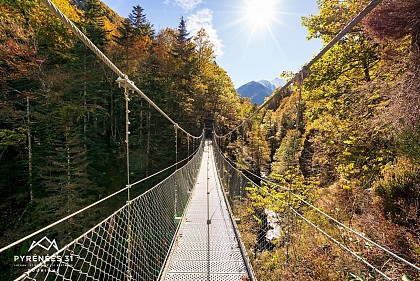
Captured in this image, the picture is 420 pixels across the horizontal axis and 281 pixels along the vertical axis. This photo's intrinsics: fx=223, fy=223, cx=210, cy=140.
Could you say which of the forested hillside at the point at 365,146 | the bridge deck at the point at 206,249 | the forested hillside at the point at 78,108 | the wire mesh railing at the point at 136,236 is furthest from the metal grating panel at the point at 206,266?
the forested hillside at the point at 78,108

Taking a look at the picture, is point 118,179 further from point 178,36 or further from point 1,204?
point 178,36

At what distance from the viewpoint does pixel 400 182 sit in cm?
186

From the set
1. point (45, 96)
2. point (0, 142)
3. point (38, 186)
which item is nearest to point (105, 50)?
point (45, 96)

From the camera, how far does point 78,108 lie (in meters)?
7.02

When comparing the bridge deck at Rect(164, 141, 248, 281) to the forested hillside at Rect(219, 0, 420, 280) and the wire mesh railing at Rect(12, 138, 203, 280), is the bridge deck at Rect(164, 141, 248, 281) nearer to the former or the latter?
the wire mesh railing at Rect(12, 138, 203, 280)

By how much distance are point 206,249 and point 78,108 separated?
688 cm

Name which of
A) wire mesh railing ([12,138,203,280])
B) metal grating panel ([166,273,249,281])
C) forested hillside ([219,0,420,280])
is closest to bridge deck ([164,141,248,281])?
metal grating panel ([166,273,249,281])

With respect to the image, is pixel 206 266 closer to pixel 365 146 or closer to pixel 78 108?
pixel 365 146

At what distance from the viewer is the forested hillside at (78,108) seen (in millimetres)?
6094

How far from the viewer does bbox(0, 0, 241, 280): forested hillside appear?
6094 millimetres

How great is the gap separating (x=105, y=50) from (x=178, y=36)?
4.07 metres

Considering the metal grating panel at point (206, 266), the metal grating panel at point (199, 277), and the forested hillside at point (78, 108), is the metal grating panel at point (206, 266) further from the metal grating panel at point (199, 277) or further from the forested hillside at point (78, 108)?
the forested hillside at point (78, 108)

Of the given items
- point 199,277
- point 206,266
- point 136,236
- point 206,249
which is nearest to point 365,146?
point 206,249

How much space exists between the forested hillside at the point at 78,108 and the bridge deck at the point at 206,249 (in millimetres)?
2941
